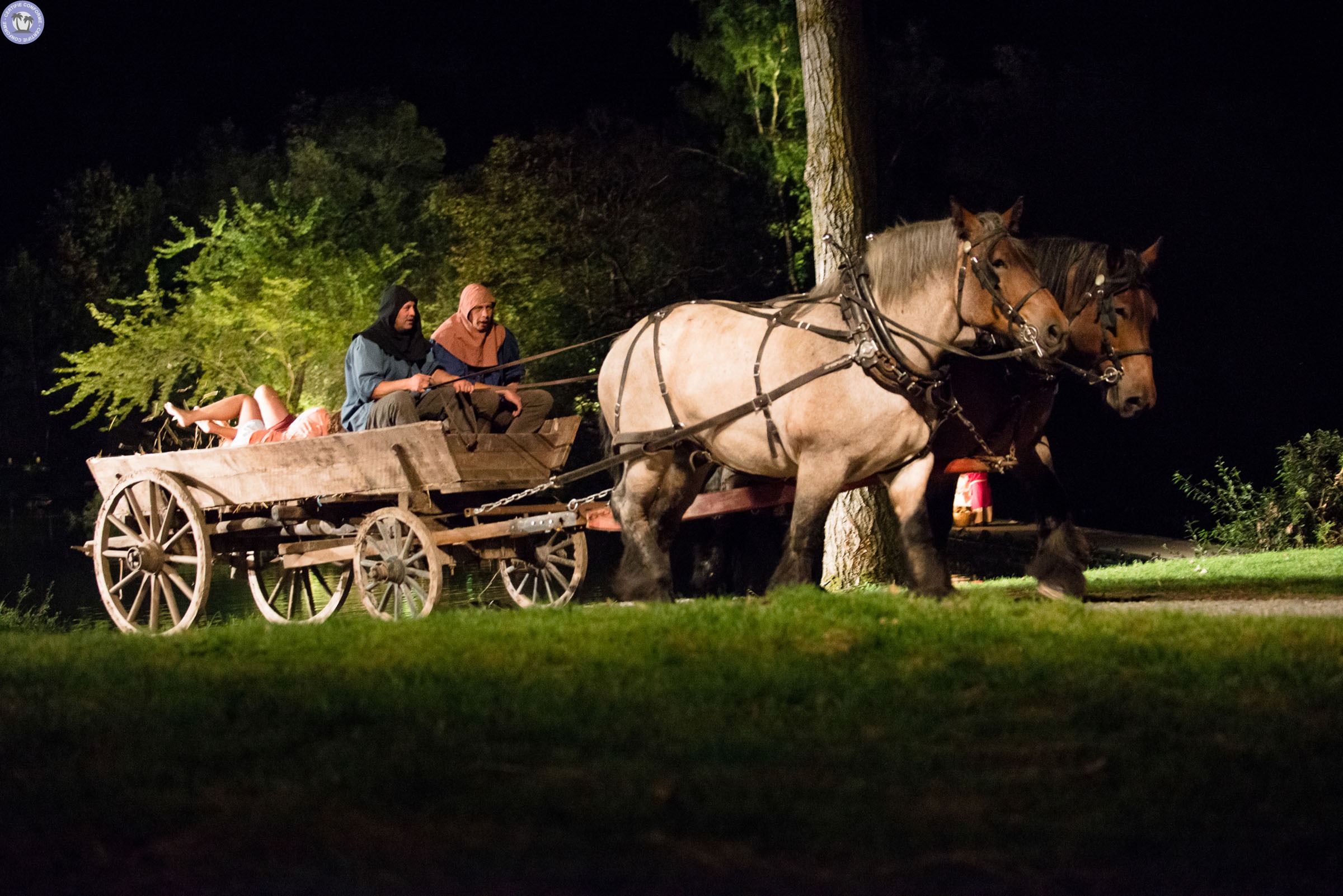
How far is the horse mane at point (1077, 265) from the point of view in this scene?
347 inches

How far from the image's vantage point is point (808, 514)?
8.38 metres

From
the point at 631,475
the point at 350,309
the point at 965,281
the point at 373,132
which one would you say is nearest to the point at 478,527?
the point at 631,475

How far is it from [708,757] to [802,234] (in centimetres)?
2576

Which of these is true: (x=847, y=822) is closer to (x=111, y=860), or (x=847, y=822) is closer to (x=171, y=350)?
(x=111, y=860)

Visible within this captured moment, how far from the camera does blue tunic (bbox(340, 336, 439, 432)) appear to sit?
9.97m

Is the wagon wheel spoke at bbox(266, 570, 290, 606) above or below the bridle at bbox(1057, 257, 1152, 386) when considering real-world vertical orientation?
below

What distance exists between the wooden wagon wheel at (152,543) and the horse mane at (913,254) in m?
4.62

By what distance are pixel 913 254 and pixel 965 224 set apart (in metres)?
0.38

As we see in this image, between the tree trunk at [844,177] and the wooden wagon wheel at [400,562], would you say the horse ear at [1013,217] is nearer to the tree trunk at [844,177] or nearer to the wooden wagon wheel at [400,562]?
the wooden wagon wheel at [400,562]

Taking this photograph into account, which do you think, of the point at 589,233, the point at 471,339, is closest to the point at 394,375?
the point at 471,339

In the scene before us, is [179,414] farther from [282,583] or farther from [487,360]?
[487,360]

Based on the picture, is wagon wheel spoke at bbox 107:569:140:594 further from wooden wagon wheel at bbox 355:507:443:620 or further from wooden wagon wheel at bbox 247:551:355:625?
wooden wagon wheel at bbox 355:507:443:620

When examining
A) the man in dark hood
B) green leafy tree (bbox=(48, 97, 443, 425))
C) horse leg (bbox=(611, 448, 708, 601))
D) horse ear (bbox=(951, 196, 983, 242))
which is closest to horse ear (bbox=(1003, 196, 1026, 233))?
horse ear (bbox=(951, 196, 983, 242))

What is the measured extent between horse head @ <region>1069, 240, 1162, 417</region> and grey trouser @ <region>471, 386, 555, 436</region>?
333 cm
